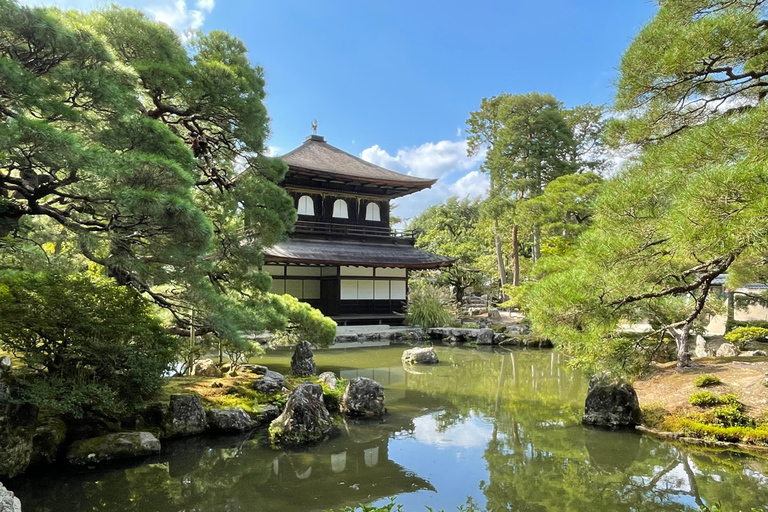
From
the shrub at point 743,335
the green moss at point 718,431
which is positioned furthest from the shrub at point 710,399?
the shrub at point 743,335

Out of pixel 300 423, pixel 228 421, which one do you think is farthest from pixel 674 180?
pixel 228 421

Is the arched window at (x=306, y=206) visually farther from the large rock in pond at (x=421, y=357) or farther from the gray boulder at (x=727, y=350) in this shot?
the gray boulder at (x=727, y=350)

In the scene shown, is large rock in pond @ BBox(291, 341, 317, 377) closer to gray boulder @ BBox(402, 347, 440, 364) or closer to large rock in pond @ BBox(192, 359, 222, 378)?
large rock in pond @ BBox(192, 359, 222, 378)

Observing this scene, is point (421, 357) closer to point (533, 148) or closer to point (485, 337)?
point (485, 337)

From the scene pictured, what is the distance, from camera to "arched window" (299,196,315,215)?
18.0 metres

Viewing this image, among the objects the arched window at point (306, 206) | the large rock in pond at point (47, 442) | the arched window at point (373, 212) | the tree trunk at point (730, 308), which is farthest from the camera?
the arched window at point (373, 212)

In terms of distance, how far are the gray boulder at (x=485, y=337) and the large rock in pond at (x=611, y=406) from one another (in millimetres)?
9760

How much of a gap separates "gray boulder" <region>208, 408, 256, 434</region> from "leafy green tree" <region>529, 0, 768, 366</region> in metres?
4.24

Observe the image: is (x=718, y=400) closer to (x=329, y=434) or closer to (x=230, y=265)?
(x=329, y=434)

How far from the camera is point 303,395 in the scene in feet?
19.8

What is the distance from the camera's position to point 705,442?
5730mm

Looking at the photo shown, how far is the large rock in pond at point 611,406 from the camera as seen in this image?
21.3ft

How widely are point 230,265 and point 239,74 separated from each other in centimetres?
293

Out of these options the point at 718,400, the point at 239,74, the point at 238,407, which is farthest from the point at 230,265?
A: the point at 718,400
